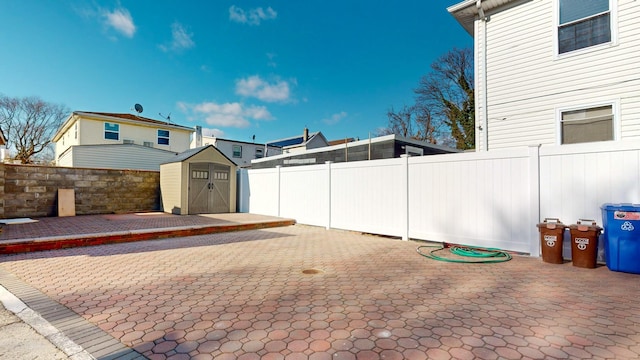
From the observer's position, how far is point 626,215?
3982 mm

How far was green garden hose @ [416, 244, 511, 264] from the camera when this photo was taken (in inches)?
193

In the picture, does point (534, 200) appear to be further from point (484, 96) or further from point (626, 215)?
point (484, 96)

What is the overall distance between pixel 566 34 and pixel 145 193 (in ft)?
49.0

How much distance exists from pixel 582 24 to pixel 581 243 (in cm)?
548

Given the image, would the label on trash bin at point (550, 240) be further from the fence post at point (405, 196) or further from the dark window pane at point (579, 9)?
the dark window pane at point (579, 9)

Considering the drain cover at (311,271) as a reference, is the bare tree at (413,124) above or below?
above

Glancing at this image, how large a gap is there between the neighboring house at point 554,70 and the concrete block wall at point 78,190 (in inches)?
504

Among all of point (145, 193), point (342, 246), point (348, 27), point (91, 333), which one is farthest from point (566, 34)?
point (145, 193)

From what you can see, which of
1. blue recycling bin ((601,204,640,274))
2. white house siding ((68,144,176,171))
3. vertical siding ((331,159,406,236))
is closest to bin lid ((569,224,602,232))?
blue recycling bin ((601,204,640,274))

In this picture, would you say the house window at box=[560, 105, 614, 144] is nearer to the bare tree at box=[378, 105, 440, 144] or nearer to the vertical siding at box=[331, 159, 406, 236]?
the vertical siding at box=[331, 159, 406, 236]

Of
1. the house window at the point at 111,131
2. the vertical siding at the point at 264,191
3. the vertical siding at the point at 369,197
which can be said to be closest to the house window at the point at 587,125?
the vertical siding at the point at 369,197

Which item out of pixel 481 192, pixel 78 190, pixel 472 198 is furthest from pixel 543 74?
pixel 78 190

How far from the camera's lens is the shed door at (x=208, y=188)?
11.6 meters

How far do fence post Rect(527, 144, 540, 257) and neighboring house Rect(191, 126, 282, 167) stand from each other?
22204 millimetres
